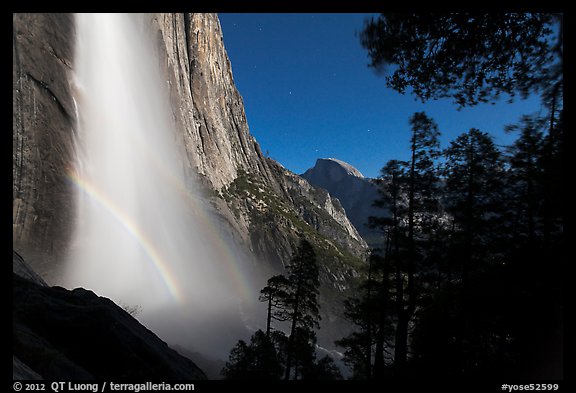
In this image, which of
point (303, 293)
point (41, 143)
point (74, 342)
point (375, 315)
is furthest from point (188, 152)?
point (74, 342)

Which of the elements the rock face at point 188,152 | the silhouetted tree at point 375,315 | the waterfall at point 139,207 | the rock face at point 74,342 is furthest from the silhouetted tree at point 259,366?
the rock face at point 188,152

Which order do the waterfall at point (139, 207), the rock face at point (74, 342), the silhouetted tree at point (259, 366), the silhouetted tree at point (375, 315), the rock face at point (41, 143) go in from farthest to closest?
the waterfall at point (139, 207), the rock face at point (41, 143), the silhouetted tree at point (259, 366), the silhouetted tree at point (375, 315), the rock face at point (74, 342)

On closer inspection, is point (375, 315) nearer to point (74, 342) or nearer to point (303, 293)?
point (303, 293)

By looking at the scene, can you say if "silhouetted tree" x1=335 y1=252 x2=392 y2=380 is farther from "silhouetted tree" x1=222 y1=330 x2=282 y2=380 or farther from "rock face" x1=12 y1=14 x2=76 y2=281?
"rock face" x1=12 y1=14 x2=76 y2=281

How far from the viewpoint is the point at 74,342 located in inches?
193

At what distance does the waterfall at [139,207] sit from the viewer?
3647 cm

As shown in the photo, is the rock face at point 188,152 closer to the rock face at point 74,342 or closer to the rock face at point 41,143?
the rock face at point 41,143

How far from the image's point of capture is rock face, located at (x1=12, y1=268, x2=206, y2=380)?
397cm

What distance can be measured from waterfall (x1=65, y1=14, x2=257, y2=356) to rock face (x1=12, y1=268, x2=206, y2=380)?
3191cm

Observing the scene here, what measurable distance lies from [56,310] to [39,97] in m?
37.3

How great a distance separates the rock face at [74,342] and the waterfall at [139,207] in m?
31.9

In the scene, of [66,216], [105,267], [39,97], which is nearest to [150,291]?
[105,267]

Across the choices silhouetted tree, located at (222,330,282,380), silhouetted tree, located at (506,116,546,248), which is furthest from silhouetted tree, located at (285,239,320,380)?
silhouetted tree, located at (506,116,546,248)

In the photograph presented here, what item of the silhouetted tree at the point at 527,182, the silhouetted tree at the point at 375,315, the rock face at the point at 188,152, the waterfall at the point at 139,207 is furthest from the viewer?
the waterfall at the point at 139,207
